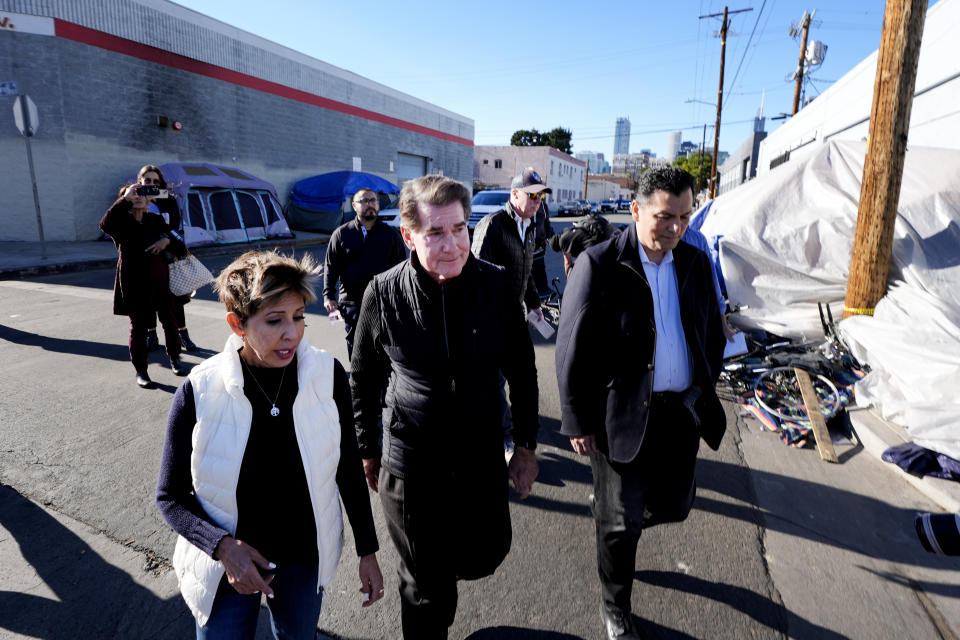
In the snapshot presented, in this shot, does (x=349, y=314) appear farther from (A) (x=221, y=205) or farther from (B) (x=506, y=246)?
(A) (x=221, y=205)

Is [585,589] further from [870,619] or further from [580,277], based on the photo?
[580,277]

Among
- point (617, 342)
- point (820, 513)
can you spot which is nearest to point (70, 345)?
point (617, 342)

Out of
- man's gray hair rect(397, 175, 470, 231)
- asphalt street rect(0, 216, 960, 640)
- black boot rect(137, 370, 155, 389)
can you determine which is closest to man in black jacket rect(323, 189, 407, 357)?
asphalt street rect(0, 216, 960, 640)

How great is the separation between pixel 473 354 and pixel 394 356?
313mm

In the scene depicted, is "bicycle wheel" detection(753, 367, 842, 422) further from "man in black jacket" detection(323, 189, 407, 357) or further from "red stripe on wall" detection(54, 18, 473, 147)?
"red stripe on wall" detection(54, 18, 473, 147)

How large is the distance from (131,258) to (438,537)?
4.91 metres

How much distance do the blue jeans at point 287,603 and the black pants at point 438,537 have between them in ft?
1.11

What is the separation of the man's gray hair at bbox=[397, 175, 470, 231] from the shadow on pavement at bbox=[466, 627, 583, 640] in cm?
186

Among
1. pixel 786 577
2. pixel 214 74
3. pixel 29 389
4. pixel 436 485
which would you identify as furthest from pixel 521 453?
pixel 214 74

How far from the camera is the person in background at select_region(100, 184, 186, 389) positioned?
5.30 metres

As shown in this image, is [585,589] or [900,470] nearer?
[585,589]

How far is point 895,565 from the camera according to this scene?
118 inches

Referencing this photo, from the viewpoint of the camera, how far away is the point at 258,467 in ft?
5.64

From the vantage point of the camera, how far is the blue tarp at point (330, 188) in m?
22.6
